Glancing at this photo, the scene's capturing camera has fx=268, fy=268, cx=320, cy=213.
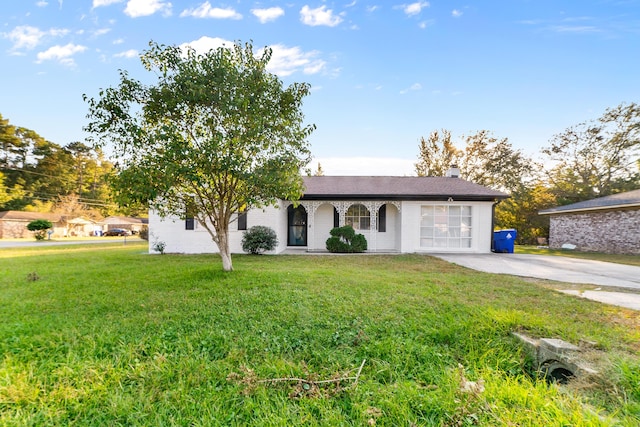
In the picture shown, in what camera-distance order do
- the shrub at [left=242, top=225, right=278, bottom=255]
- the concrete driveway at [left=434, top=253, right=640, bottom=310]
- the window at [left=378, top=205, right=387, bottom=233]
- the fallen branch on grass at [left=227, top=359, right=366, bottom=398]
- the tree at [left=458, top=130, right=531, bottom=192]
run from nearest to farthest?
1. the fallen branch on grass at [left=227, top=359, right=366, bottom=398]
2. the concrete driveway at [left=434, top=253, right=640, bottom=310]
3. the shrub at [left=242, top=225, right=278, bottom=255]
4. the window at [left=378, top=205, right=387, bottom=233]
5. the tree at [left=458, top=130, right=531, bottom=192]

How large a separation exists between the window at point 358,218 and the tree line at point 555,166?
1526 centimetres

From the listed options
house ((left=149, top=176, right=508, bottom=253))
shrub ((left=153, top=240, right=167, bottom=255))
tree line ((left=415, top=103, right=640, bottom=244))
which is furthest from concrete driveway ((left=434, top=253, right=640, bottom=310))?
tree line ((left=415, top=103, right=640, bottom=244))

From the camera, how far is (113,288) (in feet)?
17.8

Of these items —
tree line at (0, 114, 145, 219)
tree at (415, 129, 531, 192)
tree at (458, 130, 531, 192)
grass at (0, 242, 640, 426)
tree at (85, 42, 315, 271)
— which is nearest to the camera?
grass at (0, 242, 640, 426)

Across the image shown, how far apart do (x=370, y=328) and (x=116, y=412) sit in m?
2.61

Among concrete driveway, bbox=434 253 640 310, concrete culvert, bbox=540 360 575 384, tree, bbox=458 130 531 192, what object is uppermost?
tree, bbox=458 130 531 192

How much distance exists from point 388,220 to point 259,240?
6316mm

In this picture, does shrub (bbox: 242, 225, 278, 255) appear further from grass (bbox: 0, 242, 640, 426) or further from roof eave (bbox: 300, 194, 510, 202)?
grass (bbox: 0, 242, 640, 426)

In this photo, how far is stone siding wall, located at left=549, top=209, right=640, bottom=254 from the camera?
41.9 feet

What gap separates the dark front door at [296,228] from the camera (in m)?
13.4

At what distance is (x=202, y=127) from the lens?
19.6 ft

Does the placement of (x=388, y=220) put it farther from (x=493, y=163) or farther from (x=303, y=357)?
(x=493, y=163)

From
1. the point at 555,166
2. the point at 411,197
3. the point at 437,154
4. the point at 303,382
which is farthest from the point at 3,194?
the point at 555,166

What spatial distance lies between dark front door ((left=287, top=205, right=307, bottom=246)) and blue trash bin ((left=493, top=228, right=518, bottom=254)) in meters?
8.95
